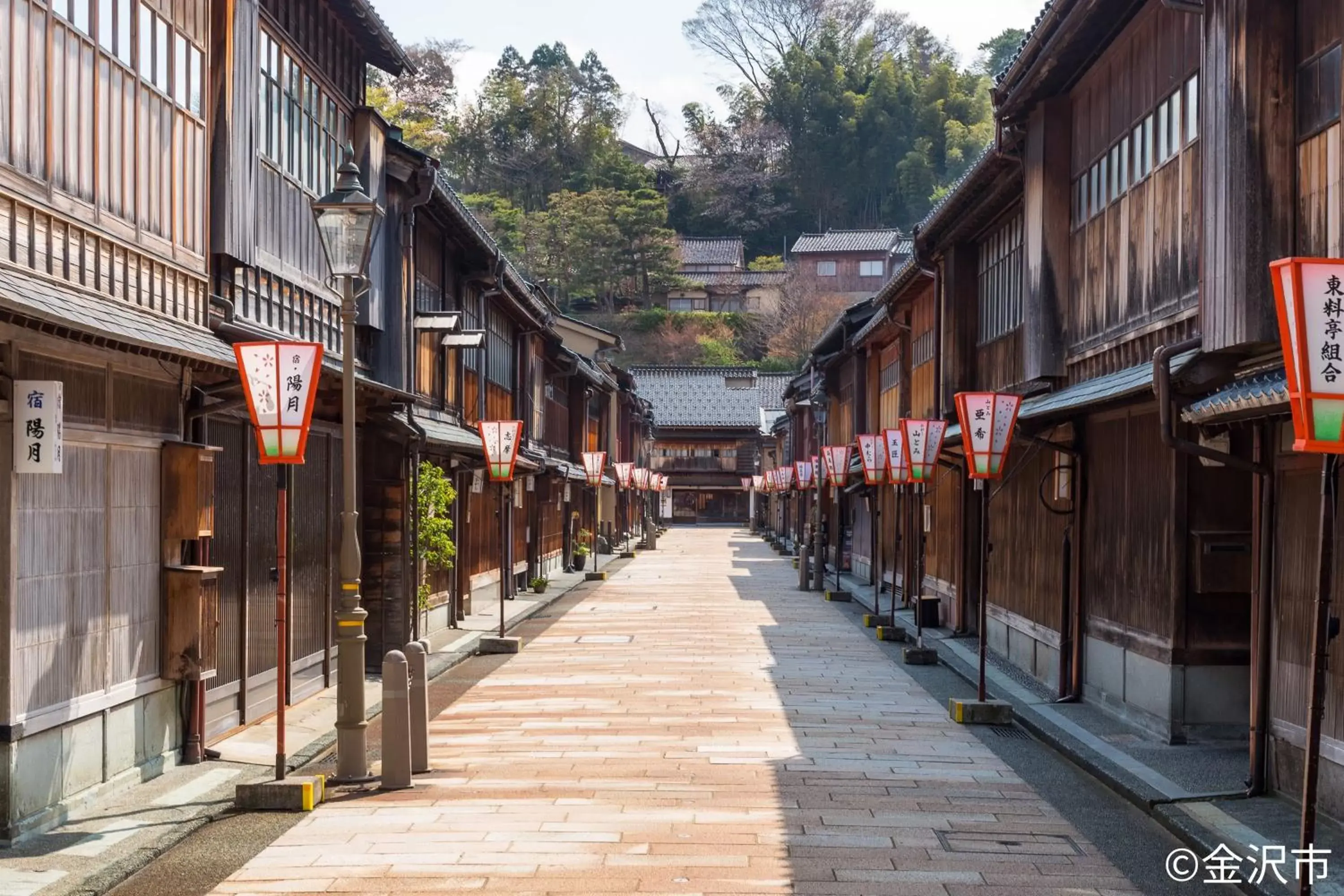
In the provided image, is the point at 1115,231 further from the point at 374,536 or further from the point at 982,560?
the point at 374,536

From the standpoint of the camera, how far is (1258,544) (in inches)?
444

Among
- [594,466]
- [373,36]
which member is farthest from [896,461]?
[594,466]

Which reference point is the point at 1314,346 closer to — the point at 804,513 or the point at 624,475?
the point at 624,475

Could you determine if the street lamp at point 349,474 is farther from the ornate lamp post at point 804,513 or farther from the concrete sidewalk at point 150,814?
the ornate lamp post at point 804,513

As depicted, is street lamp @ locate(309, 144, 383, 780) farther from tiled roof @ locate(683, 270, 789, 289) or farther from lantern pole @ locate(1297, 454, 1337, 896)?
tiled roof @ locate(683, 270, 789, 289)

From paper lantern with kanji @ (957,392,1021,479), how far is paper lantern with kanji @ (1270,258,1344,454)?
9135 mm

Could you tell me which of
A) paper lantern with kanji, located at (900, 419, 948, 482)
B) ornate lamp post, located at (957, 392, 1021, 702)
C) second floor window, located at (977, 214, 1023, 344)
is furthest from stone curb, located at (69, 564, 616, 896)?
second floor window, located at (977, 214, 1023, 344)

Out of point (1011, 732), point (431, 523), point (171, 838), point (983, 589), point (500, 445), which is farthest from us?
point (500, 445)

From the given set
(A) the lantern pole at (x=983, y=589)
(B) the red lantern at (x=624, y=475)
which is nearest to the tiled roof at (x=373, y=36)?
(A) the lantern pole at (x=983, y=589)

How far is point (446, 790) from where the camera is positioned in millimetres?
11398

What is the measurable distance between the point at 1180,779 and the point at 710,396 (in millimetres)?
79829

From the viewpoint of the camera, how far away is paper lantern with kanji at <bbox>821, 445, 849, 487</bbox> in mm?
34062

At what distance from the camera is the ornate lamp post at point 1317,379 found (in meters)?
6.50

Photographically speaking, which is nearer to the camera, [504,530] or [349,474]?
[349,474]
